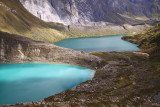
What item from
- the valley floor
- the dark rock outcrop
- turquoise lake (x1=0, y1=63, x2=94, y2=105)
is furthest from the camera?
the dark rock outcrop

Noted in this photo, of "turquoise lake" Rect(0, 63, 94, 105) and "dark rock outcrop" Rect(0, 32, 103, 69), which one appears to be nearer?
"turquoise lake" Rect(0, 63, 94, 105)

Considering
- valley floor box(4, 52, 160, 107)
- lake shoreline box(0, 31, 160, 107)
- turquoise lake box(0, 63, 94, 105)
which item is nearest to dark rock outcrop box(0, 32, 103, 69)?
lake shoreline box(0, 31, 160, 107)

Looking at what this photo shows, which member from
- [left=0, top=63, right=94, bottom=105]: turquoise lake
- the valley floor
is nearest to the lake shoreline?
the valley floor

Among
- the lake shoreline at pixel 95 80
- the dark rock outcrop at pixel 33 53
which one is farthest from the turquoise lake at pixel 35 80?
the lake shoreline at pixel 95 80

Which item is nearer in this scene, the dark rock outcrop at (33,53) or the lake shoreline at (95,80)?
the lake shoreline at (95,80)

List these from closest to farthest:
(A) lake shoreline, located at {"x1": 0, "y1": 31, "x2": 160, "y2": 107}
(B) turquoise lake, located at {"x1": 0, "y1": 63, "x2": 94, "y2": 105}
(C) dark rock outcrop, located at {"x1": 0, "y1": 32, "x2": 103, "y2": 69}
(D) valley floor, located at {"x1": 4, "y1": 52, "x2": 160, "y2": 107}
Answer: (D) valley floor, located at {"x1": 4, "y1": 52, "x2": 160, "y2": 107} < (A) lake shoreline, located at {"x1": 0, "y1": 31, "x2": 160, "y2": 107} < (B) turquoise lake, located at {"x1": 0, "y1": 63, "x2": 94, "y2": 105} < (C) dark rock outcrop, located at {"x1": 0, "y1": 32, "x2": 103, "y2": 69}

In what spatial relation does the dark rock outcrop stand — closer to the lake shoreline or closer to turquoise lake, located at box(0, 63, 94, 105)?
the lake shoreline

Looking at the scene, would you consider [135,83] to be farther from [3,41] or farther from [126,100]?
[3,41]

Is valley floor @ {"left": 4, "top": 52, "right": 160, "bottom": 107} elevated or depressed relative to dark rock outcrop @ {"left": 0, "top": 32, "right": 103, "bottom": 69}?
depressed

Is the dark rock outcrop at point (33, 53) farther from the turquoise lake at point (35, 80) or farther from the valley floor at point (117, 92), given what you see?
the valley floor at point (117, 92)
